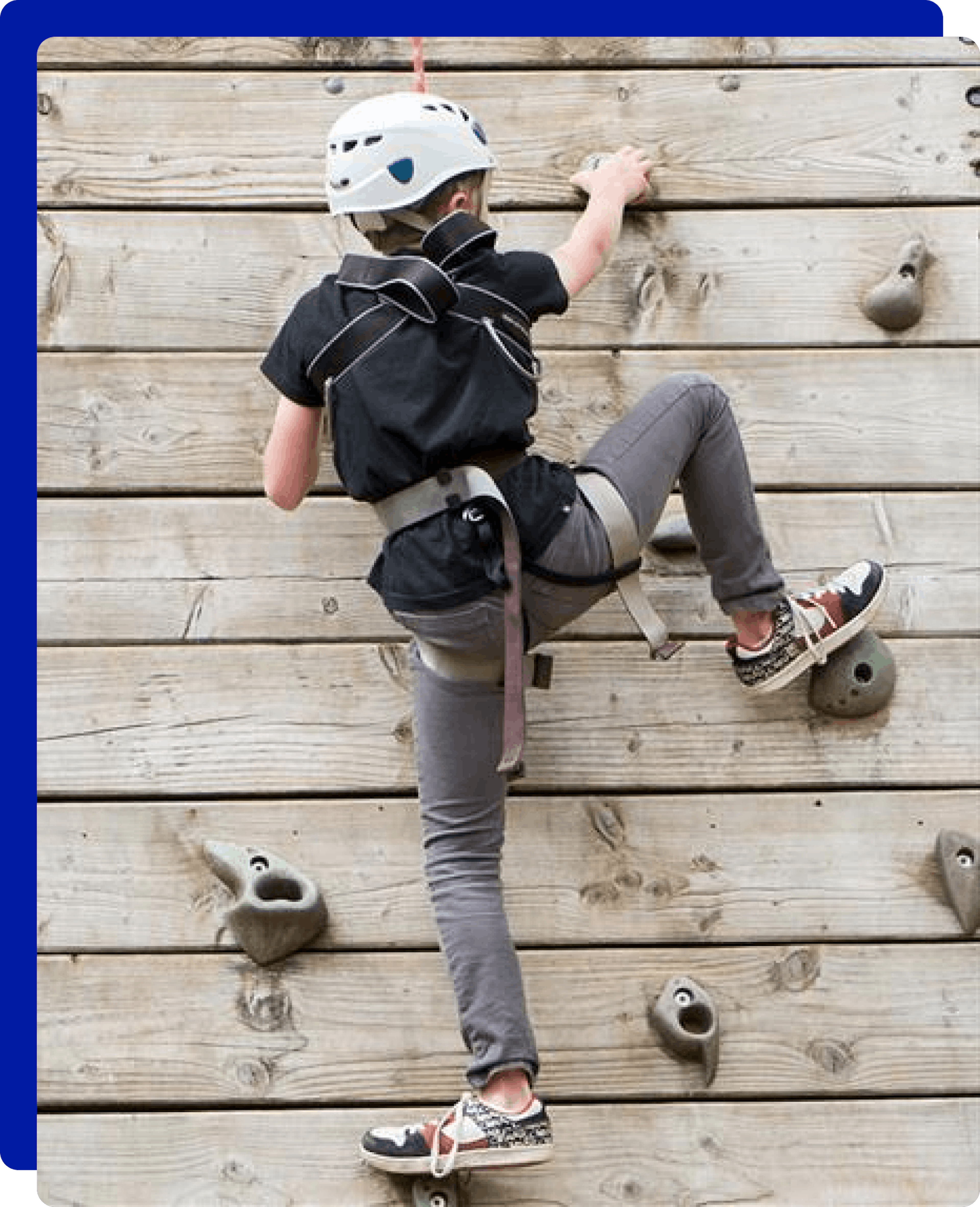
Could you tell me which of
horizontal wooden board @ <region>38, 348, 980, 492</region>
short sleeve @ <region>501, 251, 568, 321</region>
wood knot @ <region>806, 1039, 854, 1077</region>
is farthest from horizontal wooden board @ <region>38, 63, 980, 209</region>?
wood knot @ <region>806, 1039, 854, 1077</region>

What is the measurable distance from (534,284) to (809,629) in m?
0.58

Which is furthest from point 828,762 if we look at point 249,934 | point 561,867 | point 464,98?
point 464,98

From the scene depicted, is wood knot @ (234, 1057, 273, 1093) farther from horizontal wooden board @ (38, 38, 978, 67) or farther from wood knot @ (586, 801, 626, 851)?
horizontal wooden board @ (38, 38, 978, 67)

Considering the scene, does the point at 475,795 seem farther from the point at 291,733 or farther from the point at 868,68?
the point at 868,68

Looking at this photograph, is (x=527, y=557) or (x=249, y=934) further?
(x=249, y=934)

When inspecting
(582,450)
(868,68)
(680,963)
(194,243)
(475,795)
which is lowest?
(680,963)

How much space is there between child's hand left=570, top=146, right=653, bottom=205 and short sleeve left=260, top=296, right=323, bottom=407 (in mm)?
470

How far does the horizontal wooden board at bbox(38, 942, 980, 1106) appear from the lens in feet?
9.09

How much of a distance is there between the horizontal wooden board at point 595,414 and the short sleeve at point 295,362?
0.25 metres

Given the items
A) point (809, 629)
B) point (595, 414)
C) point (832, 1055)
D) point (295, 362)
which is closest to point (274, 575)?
point (295, 362)

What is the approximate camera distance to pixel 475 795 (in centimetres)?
264

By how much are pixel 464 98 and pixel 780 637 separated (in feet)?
2.80

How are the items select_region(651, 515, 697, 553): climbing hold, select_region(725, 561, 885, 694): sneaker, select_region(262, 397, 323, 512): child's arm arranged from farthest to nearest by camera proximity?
1. select_region(651, 515, 697, 553): climbing hold
2. select_region(725, 561, 885, 694): sneaker
3. select_region(262, 397, 323, 512): child's arm

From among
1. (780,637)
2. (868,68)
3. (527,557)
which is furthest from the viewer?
(868,68)
